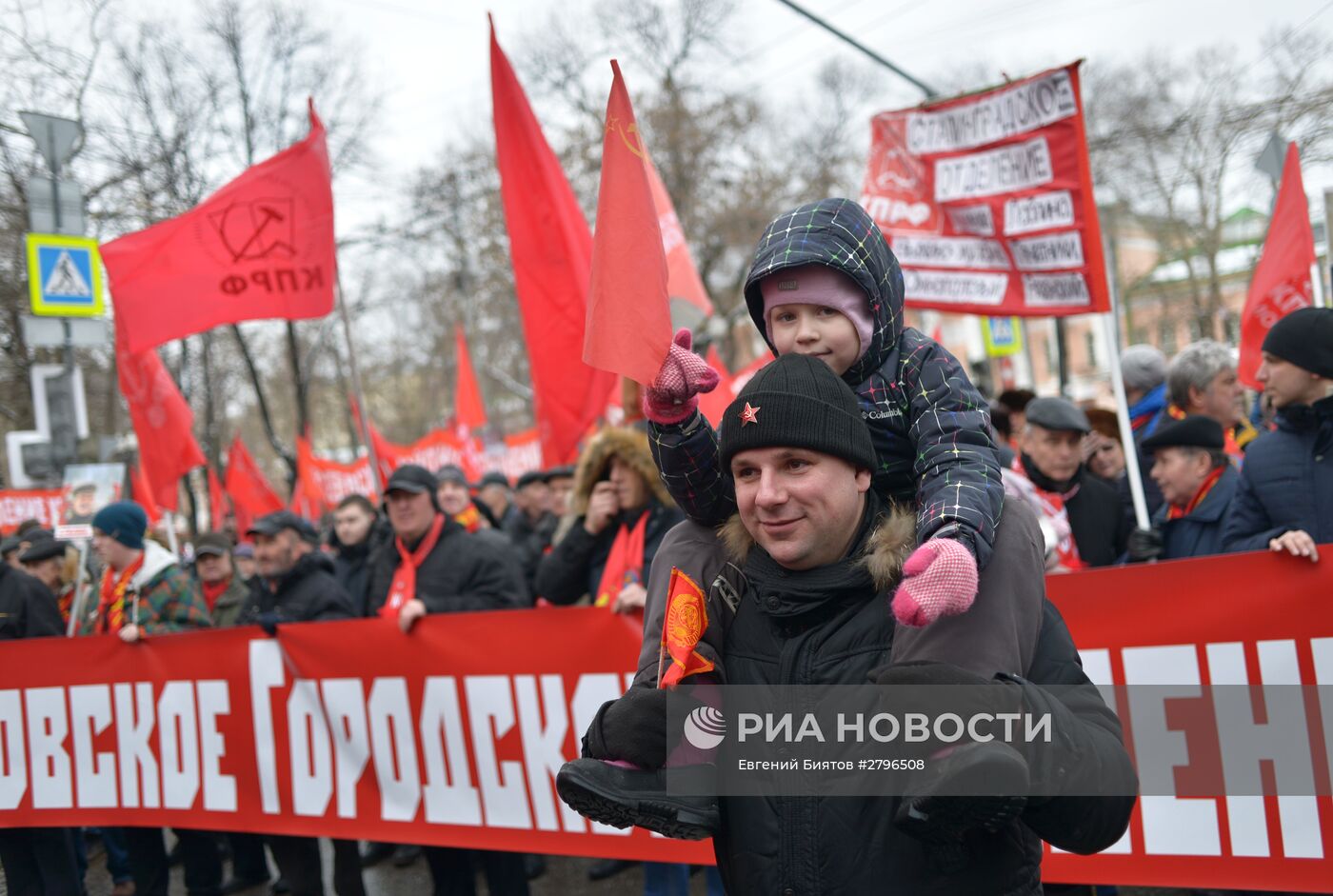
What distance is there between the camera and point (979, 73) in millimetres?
31297

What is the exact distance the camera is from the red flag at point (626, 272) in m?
2.36

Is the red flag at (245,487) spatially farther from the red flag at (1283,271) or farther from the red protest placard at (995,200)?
the red flag at (1283,271)

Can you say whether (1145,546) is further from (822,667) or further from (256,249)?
(256,249)

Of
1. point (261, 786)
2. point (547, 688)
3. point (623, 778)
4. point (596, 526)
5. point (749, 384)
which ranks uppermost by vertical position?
point (749, 384)

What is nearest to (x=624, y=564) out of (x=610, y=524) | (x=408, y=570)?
(x=610, y=524)

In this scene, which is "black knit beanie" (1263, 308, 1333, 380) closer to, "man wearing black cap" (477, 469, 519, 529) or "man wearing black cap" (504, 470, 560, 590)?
"man wearing black cap" (504, 470, 560, 590)

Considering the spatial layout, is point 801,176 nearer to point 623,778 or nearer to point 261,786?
→ point 261,786

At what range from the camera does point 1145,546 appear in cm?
468

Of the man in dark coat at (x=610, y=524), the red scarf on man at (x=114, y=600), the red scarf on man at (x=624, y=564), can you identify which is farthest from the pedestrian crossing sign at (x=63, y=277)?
the red scarf on man at (x=624, y=564)

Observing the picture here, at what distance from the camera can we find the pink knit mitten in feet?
5.45

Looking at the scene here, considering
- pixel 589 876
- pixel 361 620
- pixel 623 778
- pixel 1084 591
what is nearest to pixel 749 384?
pixel 623 778

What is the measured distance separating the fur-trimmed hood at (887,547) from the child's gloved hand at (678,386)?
301 millimetres

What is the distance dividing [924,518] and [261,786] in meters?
4.35

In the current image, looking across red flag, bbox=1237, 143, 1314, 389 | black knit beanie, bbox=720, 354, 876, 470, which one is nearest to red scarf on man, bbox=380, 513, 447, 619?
black knit beanie, bbox=720, 354, 876, 470
